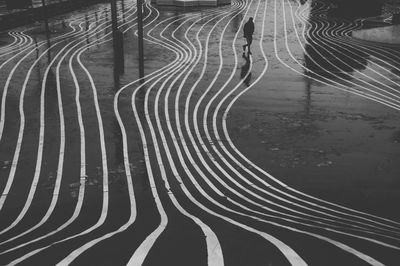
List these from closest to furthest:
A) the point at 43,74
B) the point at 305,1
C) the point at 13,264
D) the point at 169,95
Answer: the point at 13,264
the point at 169,95
the point at 43,74
the point at 305,1

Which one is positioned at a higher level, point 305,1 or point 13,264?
point 305,1

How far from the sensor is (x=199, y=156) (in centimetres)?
1174

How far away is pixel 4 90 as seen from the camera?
54.8 feet

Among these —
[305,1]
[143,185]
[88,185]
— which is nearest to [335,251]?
[143,185]

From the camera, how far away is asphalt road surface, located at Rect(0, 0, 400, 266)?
653 cm

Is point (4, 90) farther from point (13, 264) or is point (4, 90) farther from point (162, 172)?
point (13, 264)

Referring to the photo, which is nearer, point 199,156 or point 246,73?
point 199,156

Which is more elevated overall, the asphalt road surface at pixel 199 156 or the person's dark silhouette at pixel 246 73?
the person's dark silhouette at pixel 246 73

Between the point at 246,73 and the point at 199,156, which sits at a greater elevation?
the point at 246,73

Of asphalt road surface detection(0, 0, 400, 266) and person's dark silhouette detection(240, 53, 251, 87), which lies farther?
person's dark silhouette detection(240, 53, 251, 87)

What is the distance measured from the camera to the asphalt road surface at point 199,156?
6.53 m

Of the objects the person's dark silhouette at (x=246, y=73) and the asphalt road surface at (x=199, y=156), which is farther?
the person's dark silhouette at (x=246, y=73)

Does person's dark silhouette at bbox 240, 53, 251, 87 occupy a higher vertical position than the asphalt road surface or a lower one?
higher

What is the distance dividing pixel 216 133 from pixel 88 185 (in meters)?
4.46
